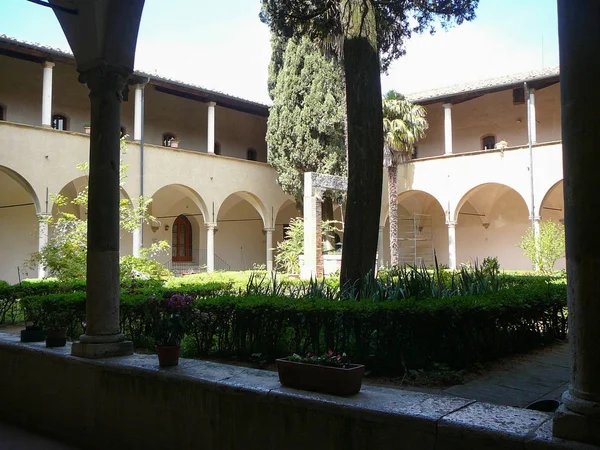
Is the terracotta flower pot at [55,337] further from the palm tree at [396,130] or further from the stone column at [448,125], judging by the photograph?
the stone column at [448,125]

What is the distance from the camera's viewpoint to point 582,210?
7.02 ft

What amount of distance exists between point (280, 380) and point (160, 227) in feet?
64.4

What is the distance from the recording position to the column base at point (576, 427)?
6.72 ft

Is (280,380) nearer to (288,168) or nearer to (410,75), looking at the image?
(288,168)

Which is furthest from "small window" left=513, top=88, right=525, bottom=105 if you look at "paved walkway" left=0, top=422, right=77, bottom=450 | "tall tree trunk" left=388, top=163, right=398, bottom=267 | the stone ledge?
"paved walkway" left=0, top=422, right=77, bottom=450

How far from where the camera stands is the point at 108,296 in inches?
163

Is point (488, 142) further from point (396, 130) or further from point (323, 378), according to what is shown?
point (323, 378)

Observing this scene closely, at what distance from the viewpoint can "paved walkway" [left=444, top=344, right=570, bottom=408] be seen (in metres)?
4.37

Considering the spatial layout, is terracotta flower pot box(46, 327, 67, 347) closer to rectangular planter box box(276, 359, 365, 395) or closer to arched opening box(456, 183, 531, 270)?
rectangular planter box box(276, 359, 365, 395)

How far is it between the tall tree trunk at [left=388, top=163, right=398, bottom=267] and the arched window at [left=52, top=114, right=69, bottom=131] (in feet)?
35.4

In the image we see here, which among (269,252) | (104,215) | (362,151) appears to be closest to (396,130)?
(269,252)

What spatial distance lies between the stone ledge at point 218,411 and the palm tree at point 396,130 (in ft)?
52.1

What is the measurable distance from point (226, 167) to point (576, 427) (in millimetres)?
18745

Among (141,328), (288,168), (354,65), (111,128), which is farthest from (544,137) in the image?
(111,128)
